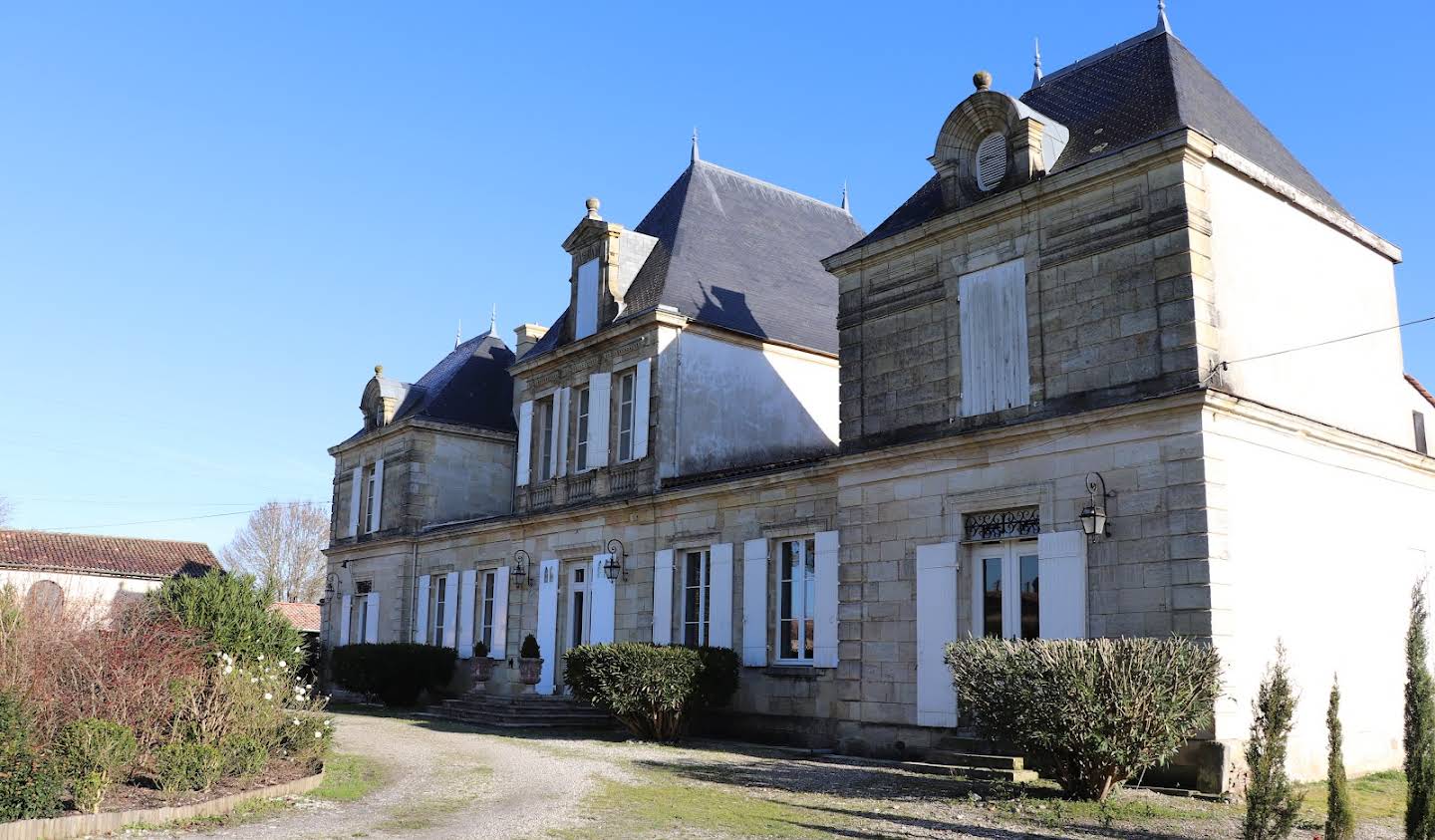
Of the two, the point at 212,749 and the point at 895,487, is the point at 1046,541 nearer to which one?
the point at 895,487

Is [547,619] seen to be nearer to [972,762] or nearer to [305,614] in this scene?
[972,762]

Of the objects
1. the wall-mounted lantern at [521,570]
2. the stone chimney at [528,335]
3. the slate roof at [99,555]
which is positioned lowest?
the wall-mounted lantern at [521,570]

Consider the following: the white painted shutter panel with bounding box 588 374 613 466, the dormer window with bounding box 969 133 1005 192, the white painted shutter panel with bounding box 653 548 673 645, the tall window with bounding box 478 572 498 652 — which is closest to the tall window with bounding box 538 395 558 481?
the white painted shutter panel with bounding box 588 374 613 466

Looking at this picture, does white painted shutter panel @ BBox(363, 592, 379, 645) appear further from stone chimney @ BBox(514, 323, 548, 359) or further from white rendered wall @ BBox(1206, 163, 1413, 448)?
white rendered wall @ BBox(1206, 163, 1413, 448)

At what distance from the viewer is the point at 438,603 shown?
23.4 metres

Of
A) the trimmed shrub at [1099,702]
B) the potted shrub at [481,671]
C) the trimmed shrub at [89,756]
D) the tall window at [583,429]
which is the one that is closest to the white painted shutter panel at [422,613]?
the potted shrub at [481,671]

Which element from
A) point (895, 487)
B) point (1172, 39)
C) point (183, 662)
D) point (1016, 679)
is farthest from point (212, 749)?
point (1172, 39)

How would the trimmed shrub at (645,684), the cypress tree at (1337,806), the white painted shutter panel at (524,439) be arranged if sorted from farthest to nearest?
the white painted shutter panel at (524,439) → the trimmed shrub at (645,684) → the cypress tree at (1337,806)

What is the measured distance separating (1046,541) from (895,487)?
2.21 m

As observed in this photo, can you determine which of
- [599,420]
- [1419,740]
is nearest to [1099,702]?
[1419,740]

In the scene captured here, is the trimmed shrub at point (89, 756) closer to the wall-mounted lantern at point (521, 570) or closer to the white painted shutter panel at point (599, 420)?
the white painted shutter panel at point (599, 420)

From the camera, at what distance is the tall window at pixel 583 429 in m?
20.1

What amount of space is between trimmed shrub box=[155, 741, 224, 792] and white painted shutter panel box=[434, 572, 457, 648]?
43.3 ft

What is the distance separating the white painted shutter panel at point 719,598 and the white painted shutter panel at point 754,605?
28cm
